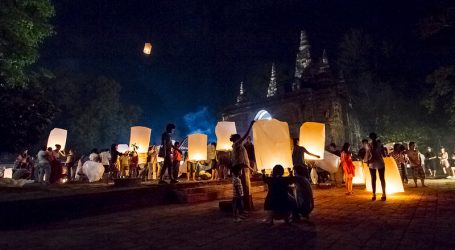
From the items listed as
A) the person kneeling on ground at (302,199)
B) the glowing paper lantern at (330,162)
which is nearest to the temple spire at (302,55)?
the glowing paper lantern at (330,162)

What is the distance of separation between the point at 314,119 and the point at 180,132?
48.2m

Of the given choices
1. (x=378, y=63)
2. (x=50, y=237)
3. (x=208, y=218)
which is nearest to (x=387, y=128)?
(x=378, y=63)

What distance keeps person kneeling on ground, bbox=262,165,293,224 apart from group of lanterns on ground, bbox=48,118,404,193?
127cm

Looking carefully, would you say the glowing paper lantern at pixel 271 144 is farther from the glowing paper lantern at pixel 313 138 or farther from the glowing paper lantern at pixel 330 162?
the glowing paper lantern at pixel 330 162

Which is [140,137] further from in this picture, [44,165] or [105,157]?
[105,157]

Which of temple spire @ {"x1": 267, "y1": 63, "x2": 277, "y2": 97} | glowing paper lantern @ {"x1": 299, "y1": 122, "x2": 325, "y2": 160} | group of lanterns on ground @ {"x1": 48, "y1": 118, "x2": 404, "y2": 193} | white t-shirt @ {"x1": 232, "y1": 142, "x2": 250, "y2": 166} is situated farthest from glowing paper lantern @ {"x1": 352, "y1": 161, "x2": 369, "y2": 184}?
temple spire @ {"x1": 267, "y1": 63, "x2": 277, "y2": 97}

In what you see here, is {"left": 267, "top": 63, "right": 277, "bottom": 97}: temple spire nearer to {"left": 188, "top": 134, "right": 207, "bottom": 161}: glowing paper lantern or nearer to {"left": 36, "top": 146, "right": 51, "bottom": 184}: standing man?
Result: {"left": 188, "top": 134, "right": 207, "bottom": 161}: glowing paper lantern

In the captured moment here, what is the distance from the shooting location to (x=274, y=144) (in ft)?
24.1

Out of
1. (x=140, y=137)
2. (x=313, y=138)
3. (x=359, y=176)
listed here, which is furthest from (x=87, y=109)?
(x=313, y=138)

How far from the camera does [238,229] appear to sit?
5.43 metres

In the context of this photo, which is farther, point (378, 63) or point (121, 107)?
point (121, 107)

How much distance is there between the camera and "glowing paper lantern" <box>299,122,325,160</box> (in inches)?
379

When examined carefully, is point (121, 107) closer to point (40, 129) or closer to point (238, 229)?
point (40, 129)

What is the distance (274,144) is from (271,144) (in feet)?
0.24
